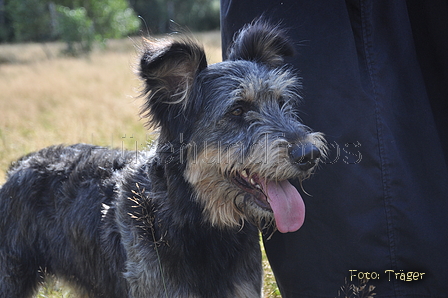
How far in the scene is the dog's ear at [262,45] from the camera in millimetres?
3223

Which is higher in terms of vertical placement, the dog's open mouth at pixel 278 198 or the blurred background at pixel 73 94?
the blurred background at pixel 73 94

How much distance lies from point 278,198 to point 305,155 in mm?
358

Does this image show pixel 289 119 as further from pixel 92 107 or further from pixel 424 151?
pixel 92 107

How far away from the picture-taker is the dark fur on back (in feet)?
9.53

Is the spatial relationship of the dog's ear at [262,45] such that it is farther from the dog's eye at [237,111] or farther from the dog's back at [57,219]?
the dog's back at [57,219]

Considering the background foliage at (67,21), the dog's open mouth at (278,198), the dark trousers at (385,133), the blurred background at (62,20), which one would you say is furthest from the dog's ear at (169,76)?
the blurred background at (62,20)

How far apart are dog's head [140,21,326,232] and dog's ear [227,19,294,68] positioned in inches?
0.7

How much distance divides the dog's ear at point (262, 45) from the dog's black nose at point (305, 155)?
842 millimetres

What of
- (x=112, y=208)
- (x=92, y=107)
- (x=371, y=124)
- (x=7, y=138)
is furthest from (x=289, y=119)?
(x=92, y=107)

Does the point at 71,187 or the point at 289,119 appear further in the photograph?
the point at 71,187

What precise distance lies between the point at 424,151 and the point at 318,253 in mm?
1069

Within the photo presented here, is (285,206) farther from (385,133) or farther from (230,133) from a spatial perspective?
(385,133)

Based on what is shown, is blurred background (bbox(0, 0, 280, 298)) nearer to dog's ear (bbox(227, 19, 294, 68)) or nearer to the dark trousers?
dog's ear (bbox(227, 19, 294, 68))

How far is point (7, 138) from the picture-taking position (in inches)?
382
